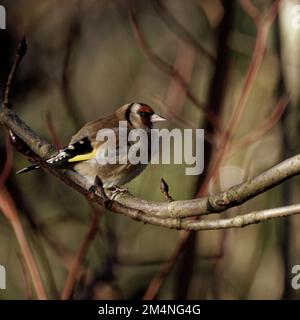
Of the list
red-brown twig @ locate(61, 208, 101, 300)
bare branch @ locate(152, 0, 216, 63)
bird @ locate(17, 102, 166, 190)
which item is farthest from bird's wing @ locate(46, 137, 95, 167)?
bare branch @ locate(152, 0, 216, 63)

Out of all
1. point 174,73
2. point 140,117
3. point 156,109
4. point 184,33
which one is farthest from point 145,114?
point 184,33

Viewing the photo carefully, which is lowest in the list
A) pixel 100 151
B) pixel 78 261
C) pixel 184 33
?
pixel 78 261

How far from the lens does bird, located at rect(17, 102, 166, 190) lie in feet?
5.46

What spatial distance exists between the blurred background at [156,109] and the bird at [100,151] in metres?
0.19

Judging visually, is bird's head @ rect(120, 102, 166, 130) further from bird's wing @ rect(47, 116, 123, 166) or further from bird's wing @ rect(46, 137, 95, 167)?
bird's wing @ rect(46, 137, 95, 167)

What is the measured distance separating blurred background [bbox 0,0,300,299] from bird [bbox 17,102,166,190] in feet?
0.63

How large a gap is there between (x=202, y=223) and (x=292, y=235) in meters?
1.09

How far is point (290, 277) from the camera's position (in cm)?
194

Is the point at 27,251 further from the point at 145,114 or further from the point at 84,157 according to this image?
the point at 145,114

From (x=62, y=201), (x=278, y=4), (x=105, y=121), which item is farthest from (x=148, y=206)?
(x=62, y=201)

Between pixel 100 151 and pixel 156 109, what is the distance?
68 cm

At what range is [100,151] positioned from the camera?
5.76ft

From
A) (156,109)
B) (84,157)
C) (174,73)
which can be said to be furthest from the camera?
(156,109)
